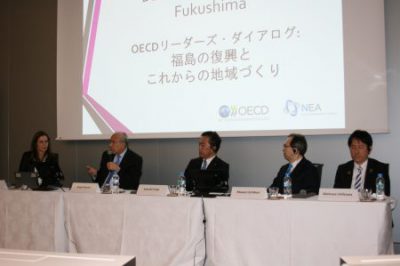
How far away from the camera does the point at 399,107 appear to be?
3.65 metres

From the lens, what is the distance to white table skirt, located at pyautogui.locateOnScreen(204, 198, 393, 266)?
88.2 inches

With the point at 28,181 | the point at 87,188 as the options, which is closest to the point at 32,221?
the point at 28,181

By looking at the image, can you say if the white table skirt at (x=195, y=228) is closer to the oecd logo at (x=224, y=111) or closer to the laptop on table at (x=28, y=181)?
the laptop on table at (x=28, y=181)

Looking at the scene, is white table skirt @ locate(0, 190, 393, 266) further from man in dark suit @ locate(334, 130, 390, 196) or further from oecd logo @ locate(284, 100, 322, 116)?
oecd logo @ locate(284, 100, 322, 116)

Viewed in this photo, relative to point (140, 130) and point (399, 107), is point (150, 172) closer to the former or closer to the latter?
point (140, 130)

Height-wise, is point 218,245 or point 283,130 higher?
point 283,130

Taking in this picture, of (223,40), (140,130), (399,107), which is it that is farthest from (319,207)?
(140,130)

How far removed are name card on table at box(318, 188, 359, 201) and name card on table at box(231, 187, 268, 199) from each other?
34 centimetres

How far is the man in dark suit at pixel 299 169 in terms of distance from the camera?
9.92ft

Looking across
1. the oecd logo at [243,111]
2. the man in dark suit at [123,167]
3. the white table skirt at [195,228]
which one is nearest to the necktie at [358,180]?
the white table skirt at [195,228]

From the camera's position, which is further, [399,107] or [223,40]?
[223,40]

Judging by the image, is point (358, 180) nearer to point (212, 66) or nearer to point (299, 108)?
point (299, 108)

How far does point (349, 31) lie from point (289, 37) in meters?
0.51

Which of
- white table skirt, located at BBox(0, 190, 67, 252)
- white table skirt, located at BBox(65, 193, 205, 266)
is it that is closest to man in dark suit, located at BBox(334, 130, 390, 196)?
white table skirt, located at BBox(65, 193, 205, 266)
